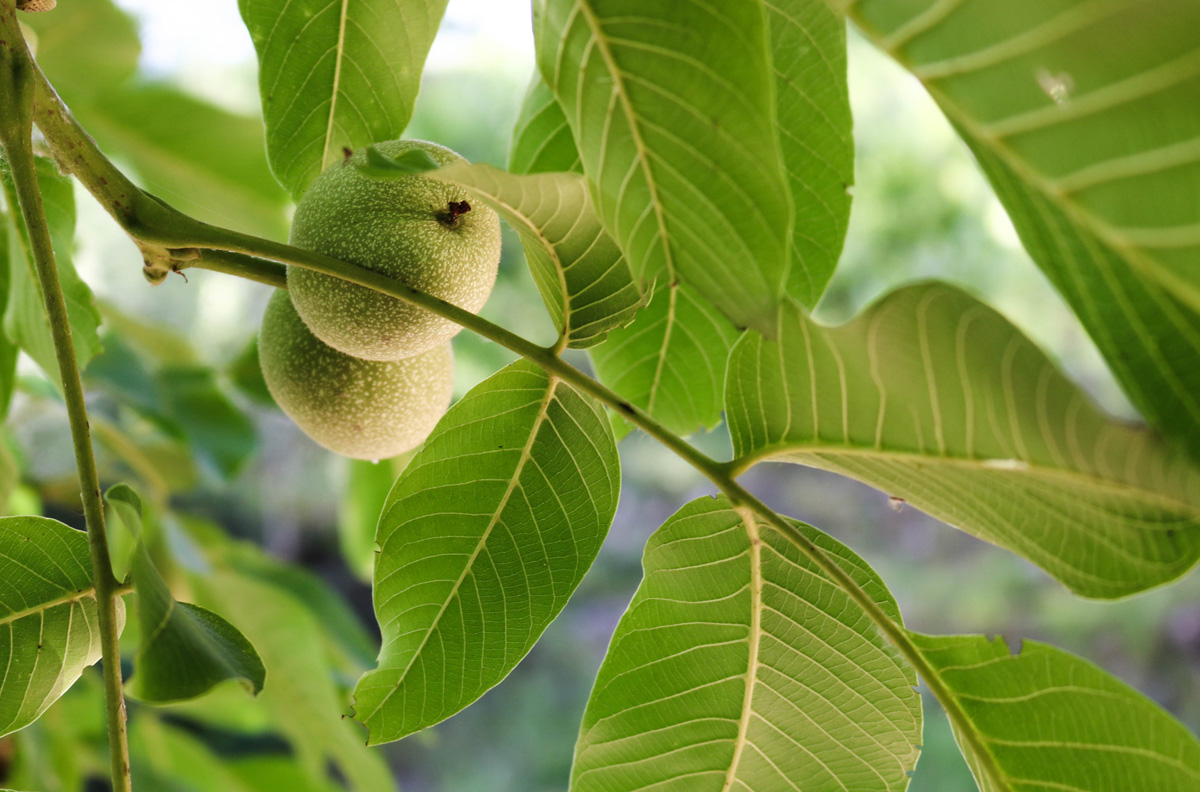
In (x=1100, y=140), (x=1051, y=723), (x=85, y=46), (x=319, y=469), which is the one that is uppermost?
(x=319, y=469)

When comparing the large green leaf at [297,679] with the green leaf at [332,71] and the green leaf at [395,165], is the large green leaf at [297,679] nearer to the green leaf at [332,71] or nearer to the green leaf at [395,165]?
the green leaf at [332,71]

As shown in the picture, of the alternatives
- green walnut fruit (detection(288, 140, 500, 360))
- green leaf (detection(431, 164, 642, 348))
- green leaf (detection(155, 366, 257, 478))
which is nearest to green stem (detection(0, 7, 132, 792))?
green walnut fruit (detection(288, 140, 500, 360))

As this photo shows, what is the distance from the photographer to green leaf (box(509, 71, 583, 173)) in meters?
0.55

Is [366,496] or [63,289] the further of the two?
[366,496]

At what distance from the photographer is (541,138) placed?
56cm

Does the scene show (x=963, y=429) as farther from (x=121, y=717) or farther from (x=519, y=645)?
(x=121, y=717)

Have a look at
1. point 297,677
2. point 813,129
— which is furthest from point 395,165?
point 297,677

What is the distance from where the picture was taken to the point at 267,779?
134 cm

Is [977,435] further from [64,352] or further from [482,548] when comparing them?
[64,352]

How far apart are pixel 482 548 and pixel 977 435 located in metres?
0.28

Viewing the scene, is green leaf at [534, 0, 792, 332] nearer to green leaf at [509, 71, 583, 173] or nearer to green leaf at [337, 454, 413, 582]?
green leaf at [509, 71, 583, 173]

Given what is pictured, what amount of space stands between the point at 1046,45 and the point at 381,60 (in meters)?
0.42

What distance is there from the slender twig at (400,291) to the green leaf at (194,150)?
0.58 metres

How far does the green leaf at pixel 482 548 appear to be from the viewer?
0.50 metres
